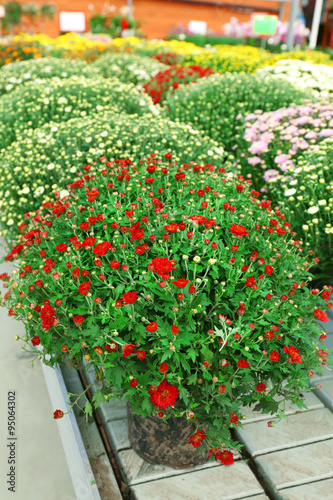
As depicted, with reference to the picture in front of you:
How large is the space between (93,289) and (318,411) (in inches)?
63.2

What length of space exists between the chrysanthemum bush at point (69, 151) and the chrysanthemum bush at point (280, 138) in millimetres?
423

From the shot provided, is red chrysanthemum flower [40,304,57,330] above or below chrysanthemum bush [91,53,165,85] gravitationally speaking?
below

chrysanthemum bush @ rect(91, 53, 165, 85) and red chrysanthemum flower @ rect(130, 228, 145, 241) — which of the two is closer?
red chrysanthemum flower @ rect(130, 228, 145, 241)

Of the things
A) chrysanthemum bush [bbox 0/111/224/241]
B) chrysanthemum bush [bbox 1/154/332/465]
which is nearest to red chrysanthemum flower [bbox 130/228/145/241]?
chrysanthemum bush [bbox 1/154/332/465]

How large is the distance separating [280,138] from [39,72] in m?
3.34

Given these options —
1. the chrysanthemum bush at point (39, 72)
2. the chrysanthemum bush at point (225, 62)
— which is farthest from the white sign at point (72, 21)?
the chrysanthemum bush at point (39, 72)

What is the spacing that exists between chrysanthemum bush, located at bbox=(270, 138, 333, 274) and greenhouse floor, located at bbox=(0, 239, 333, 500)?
0.93 metres

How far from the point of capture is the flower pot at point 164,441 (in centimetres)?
217

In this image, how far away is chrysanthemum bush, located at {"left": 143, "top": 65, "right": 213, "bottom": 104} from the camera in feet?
18.9

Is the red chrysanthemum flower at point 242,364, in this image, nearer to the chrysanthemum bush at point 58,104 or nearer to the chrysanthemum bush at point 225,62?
the chrysanthemum bush at point 58,104

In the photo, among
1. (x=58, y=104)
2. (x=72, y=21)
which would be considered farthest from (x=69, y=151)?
(x=72, y=21)

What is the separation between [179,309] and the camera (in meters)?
1.83

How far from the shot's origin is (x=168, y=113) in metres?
4.99

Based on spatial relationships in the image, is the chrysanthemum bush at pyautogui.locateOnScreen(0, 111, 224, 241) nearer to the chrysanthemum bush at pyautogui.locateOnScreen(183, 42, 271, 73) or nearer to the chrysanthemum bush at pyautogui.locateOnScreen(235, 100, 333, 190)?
the chrysanthemum bush at pyautogui.locateOnScreen(235, 100, 333, 190)
